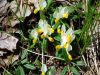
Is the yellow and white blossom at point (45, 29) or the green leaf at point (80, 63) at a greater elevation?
the yellow and white blossom at point (45, 29)

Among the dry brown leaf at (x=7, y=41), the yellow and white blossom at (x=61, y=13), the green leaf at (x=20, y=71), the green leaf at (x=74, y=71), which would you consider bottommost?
the green leaf at (x=74, y=71)

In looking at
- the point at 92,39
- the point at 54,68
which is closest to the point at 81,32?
the point at 92,39

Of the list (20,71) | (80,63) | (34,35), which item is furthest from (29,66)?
(80,63)

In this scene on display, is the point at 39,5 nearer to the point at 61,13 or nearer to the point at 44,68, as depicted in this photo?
the point at 61,13

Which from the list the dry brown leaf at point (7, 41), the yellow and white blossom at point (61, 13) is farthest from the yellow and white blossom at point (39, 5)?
the dry brown leaf at point (7, 41)

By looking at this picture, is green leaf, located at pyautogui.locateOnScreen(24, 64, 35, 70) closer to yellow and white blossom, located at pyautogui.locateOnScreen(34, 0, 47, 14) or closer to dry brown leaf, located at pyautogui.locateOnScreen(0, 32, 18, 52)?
dry brown leaf, located at pyautogui.locateOnScreen(0, 32, 18, 52)

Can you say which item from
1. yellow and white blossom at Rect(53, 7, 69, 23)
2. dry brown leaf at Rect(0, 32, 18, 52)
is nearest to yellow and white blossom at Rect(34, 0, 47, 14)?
yellow and white blossom at Rect(53, 7, 69, 23)

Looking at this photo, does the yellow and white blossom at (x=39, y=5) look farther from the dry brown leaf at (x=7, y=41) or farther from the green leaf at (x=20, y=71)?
the green leaf at (x=20, y=71)

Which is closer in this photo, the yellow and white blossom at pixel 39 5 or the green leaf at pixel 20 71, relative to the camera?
the green leaf at pixel 20 71
